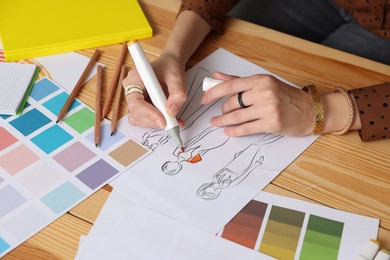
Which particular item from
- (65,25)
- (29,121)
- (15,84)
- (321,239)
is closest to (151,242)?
(321,239)

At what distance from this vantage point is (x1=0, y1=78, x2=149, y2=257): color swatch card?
2.55ft

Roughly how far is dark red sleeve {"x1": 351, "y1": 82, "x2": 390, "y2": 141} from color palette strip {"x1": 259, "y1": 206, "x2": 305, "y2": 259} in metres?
0.22

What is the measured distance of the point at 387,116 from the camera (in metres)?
0.91

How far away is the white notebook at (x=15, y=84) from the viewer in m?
0.95

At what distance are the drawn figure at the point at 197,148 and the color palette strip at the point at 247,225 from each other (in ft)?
0.43

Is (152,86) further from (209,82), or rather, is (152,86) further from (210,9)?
(210,9)

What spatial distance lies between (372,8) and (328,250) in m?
0.63

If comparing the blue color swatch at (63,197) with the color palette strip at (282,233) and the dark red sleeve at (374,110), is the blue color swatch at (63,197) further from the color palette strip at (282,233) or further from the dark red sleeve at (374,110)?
the dark red sleeve at (374,110)

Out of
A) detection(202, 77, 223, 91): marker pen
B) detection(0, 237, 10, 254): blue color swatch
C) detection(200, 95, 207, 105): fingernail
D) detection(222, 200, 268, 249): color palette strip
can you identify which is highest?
detection(202, 77, 223, 91): marker pen

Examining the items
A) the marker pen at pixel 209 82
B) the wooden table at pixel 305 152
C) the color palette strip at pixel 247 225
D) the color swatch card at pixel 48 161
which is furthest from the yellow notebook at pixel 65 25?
the color palette strip at pixel 247 225

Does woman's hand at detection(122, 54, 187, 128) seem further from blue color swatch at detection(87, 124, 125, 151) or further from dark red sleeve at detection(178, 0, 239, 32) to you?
dark red sleeve at detection(178, 0, 239, 32)

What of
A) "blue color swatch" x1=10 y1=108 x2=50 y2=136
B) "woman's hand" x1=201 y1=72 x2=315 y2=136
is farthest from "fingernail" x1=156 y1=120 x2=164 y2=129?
"blue color swatch" x1=10 y1=108 x2=50 y2=136

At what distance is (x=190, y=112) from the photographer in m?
0.97

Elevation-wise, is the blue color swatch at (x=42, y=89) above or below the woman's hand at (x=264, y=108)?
below
